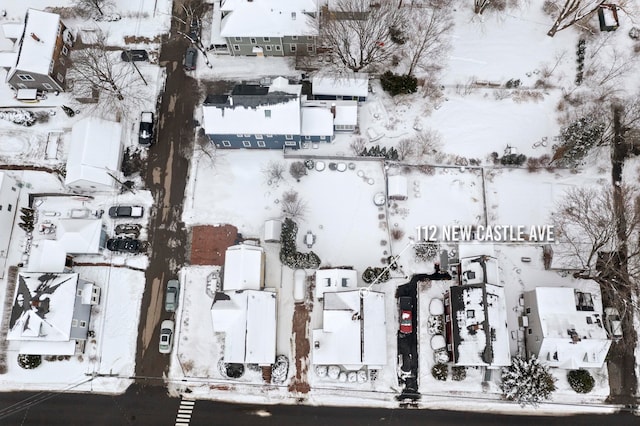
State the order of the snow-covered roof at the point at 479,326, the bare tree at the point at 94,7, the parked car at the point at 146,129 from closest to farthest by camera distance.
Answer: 1. the snow-covered roof at the point at 479,326
2. the parked car at the point at 146,129
3. the bare tree at the point at 94,7

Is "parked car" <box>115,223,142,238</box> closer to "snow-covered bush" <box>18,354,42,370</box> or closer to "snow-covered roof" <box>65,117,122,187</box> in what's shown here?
"snow-covered roof" <box>65,117,122,187</box>

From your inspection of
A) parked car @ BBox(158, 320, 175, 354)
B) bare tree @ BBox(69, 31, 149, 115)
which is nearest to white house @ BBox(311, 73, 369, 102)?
bare tree @ BBox(69, 31, 149, 115)

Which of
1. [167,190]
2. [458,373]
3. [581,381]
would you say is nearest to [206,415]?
[167,190]

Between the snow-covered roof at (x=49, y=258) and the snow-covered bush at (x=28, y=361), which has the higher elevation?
the snow-covered roof at (x=49, y=258)

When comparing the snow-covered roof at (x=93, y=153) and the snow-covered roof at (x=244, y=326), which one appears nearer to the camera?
the snow-covered roof at (x=244, y=326)

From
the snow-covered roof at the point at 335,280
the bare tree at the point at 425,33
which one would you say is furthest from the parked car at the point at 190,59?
the snow-covered roof at the point at 335,280

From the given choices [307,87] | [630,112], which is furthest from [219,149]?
[630,112]

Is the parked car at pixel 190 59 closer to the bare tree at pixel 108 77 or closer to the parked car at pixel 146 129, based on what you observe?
the bare tree at pixel 108 77
